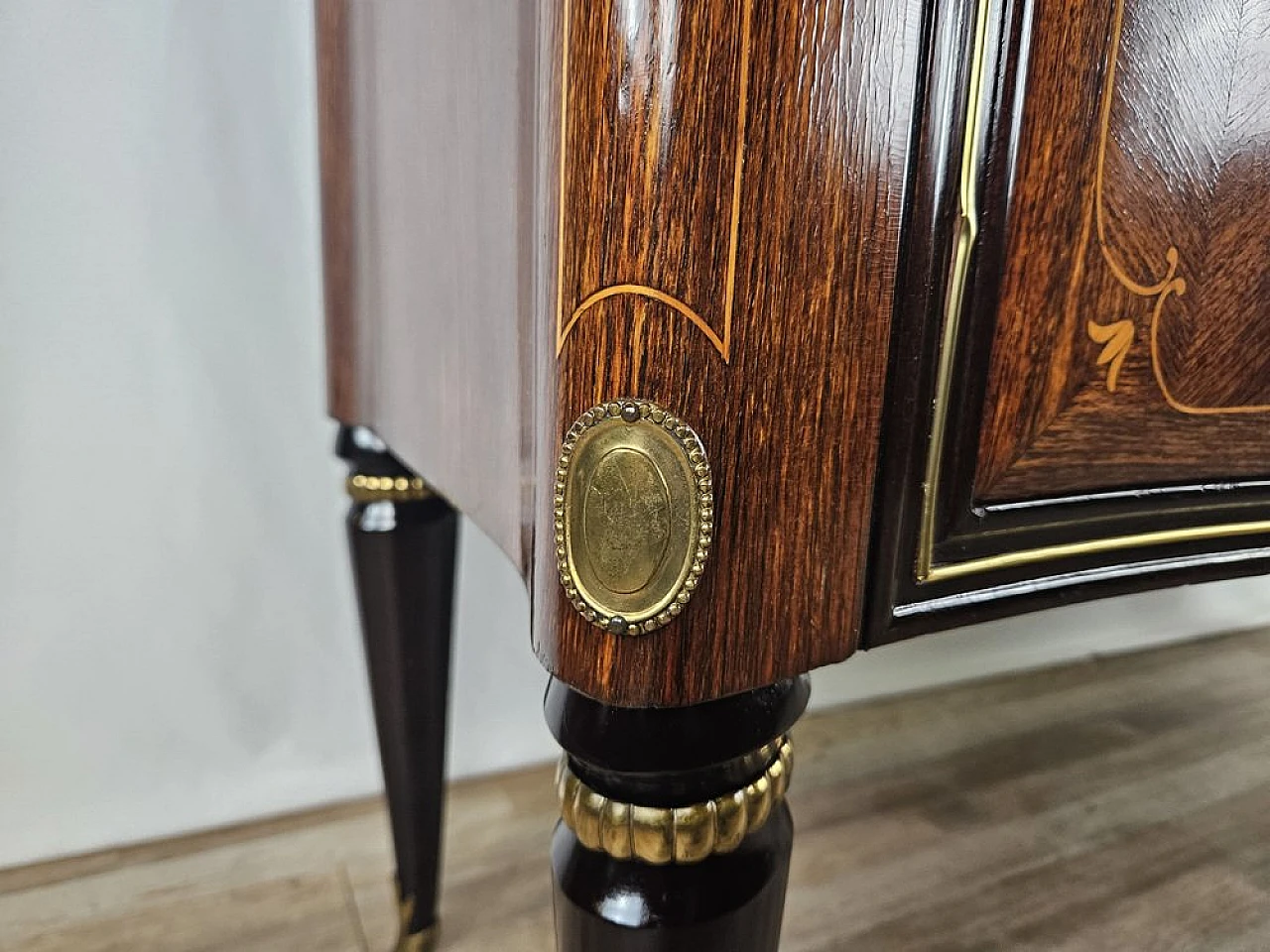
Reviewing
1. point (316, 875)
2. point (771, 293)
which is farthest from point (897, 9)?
point (316, 875)

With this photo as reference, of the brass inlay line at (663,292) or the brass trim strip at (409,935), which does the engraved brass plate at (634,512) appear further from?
the brass trim strip at (409,935)

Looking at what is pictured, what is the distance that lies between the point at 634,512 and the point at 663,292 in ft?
0.17

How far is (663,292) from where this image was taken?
0.24 meters

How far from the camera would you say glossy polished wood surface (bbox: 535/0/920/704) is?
0.23 metres

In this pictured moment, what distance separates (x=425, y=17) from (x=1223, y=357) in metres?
0.32

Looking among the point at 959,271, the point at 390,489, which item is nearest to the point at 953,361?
the point at 959,271

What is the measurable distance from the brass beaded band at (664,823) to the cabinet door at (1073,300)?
0.06m

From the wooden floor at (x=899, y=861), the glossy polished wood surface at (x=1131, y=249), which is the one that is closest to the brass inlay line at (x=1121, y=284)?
the glossy polished wood surface at (x=1131, y=249)

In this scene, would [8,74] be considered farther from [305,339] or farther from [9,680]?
[9,680]

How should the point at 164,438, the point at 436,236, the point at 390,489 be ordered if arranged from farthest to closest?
the point at 164,438
the point at 390,489
the point at 436,236

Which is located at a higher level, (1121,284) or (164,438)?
(1121,284)

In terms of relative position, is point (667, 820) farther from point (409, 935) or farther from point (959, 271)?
point (409, 935)

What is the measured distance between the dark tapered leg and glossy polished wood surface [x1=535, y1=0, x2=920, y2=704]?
33cm

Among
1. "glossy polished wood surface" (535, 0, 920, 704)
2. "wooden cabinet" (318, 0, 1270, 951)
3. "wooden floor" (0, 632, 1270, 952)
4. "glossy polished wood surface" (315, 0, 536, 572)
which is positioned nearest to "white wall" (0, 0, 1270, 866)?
"wooden floor" (0, 632, 1270, 952)
